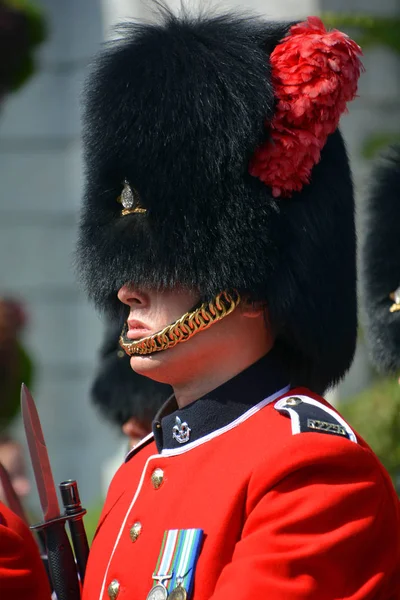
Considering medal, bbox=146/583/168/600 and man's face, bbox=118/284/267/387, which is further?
man's face, bbox=118/284/267/387

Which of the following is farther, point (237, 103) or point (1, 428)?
point (1, 428)

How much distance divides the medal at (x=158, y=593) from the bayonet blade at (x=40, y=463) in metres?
0.40

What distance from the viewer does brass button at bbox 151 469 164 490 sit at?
2.37 meters

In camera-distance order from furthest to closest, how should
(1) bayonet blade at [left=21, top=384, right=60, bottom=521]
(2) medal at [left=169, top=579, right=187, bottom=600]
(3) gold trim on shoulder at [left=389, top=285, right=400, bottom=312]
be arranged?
1. (3) gold trim on shoulder at [left=389, top=285, right=400, bottom=312]
2. (1) bayonet blade at [left=21, top=384, right=60, bottom=521]
3. (2) medal at [left=169, top=579, right=187, bottom=600]

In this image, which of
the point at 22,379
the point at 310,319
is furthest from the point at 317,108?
the point at 22,379

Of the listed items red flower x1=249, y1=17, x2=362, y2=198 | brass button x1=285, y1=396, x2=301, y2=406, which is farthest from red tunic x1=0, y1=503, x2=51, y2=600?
red flower x1=249, y1=17, x2=362, y2=198

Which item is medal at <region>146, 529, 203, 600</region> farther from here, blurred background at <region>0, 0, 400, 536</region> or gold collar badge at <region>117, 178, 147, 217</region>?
blurred background at <region>0, 0, 400, 536</region>

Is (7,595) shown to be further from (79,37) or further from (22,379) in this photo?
(79,37)

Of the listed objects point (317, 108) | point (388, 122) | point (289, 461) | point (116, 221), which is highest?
point (317, 108)

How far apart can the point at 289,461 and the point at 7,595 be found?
76cm

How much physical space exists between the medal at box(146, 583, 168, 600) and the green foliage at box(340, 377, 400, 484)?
1784 mm

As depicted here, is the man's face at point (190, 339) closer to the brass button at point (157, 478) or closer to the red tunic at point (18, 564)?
the brass button at point (157, 478)

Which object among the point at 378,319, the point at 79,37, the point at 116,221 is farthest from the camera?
the point at 79,37

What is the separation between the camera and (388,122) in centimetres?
646
